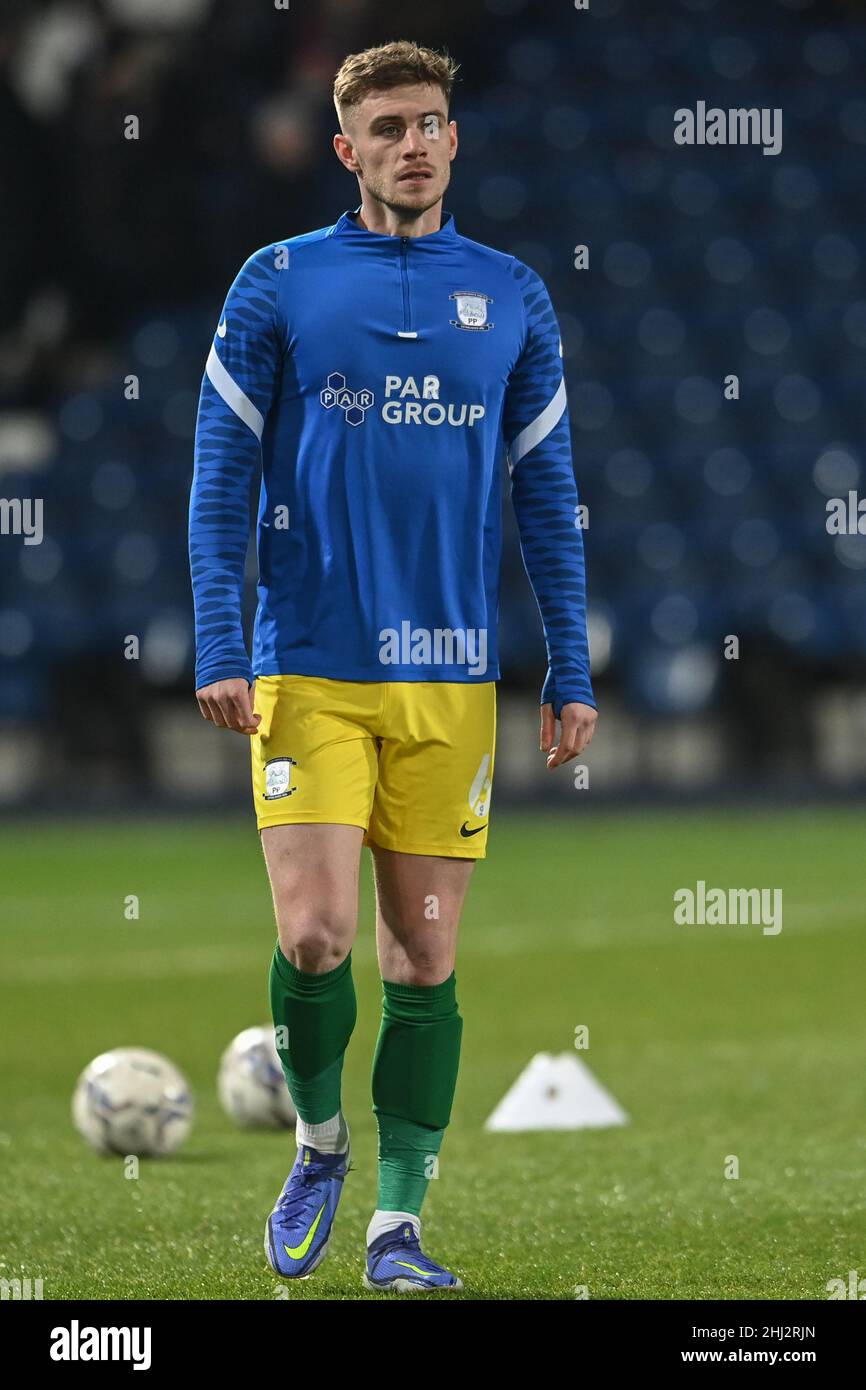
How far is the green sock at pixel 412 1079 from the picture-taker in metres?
2.97

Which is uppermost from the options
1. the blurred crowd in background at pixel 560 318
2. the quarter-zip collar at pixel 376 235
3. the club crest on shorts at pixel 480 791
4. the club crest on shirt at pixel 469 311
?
the blurred crowd in background at pixel 560 318

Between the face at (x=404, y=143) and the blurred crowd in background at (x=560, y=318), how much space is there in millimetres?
11916

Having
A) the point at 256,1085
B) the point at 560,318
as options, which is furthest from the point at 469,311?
the point at 560,318

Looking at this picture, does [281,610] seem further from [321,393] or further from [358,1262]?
[358,1262]

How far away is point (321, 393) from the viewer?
287 centimetres

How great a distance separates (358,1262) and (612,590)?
13.0 m

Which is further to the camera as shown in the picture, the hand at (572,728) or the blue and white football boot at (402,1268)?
the hand at (572,728)

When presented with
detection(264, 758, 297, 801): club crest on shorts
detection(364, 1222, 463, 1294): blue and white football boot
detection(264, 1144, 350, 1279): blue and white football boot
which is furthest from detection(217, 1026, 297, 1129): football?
detection(264, 758, 297, 801): club crest on shorts

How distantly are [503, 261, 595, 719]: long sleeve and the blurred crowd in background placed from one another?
1175cm

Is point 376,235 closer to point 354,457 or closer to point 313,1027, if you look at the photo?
point 354,457

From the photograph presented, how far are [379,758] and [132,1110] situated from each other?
5.19 ft

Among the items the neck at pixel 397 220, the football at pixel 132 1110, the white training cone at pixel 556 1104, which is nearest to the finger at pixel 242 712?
the neck at pixel 397 220

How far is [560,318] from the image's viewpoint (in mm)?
16812

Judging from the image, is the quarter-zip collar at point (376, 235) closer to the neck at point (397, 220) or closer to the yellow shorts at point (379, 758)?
the neck at point (397, 220)
